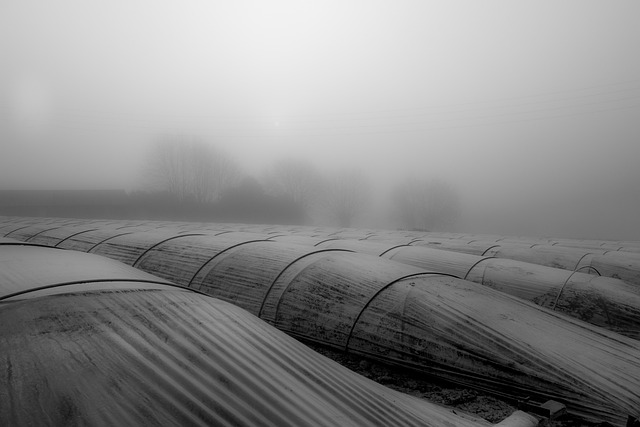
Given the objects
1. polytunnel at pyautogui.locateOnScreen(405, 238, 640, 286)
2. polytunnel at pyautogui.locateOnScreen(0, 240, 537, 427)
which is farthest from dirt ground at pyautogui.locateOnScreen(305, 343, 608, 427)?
polytunnel at pyautogui.locateOnScreen(405, 238, 640, 286)

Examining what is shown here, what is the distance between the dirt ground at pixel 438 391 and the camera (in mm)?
3525

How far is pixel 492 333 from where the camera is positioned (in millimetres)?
4141

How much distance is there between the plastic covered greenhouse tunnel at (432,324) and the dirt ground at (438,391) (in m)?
0.10

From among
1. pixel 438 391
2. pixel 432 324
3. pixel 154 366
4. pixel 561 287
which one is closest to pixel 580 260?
pixel 561 287

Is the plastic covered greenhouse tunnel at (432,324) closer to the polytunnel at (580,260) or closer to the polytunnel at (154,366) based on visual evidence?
the polytunnel at (154,366)

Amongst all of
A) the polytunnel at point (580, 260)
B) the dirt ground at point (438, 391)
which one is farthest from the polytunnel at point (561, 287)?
the dirt ground at point (438, 391)

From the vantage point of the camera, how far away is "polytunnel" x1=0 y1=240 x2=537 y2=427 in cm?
193

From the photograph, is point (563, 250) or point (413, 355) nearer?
point (413, 355)

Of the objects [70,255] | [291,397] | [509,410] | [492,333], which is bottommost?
[509,410]

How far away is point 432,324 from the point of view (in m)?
4.32

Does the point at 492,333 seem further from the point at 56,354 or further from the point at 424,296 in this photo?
the point at 56,354

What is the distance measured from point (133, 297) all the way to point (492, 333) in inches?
137

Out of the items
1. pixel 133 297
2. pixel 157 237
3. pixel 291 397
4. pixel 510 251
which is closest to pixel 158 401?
pixel 291 397

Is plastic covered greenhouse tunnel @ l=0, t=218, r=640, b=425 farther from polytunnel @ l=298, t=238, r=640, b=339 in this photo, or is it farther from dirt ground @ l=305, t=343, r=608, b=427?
polytunnel @ l=298, t=238, r=640, b=339
